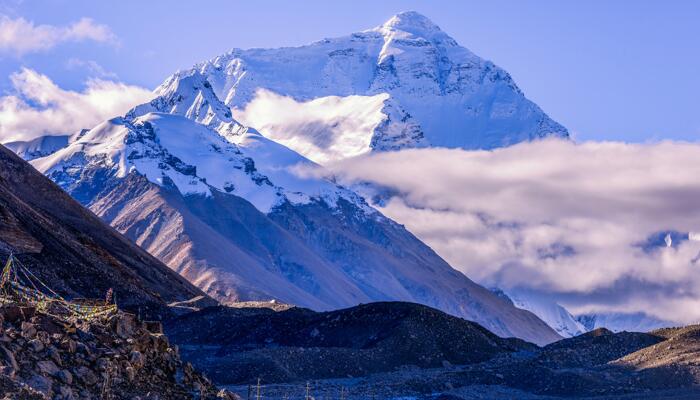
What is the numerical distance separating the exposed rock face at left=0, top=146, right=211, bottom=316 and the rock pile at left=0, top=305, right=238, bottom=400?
48008 millimetres

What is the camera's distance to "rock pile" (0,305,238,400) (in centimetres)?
3155

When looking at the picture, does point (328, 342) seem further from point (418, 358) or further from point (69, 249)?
point (69, 249)

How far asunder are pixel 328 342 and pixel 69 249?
125 feet

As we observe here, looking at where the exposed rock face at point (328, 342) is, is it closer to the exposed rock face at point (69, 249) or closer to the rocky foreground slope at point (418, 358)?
the rocky foreground slope at point (418, 358)

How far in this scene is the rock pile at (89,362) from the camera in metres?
31.5

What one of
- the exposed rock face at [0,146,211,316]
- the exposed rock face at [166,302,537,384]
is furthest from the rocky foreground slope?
the exposed rock face at [0,146,211,316]

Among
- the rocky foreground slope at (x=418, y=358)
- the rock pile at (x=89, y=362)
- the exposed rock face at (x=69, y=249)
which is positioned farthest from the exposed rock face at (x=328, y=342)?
the rock pile at (x=89, y=362)

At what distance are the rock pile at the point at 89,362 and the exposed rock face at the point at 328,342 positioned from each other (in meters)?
32.6

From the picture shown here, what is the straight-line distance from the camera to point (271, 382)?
68.1 metres

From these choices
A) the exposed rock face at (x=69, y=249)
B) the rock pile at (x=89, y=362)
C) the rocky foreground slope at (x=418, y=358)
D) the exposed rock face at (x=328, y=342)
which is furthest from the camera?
the exposed rock face at (x=69, y=249)

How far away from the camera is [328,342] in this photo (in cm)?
8562

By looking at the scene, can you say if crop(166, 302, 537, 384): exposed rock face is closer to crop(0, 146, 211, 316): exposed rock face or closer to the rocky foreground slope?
the rocky foreground slope

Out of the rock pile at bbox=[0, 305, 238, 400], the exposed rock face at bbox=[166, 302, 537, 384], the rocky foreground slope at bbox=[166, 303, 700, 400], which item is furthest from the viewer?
the exposed rock face at bbox=[166, 302, 537, 384]

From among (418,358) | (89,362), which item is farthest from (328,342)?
(89,362)
